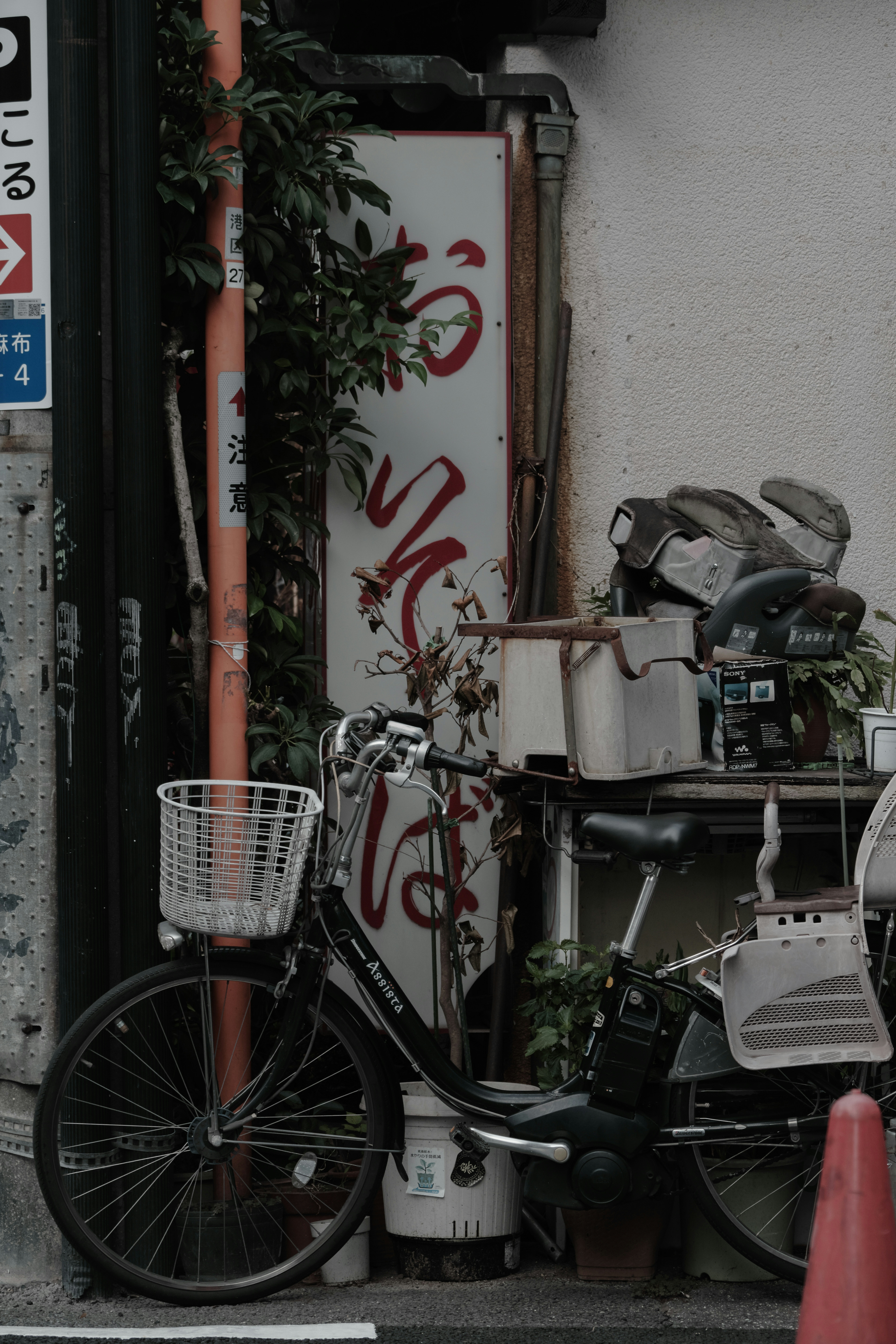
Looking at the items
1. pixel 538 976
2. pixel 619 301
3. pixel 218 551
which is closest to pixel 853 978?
pixel 538 976

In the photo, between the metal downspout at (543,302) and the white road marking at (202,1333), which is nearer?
the white road marking at (202,1333)

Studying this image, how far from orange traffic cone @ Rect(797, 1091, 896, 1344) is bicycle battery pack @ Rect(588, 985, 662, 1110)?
1.17 metres

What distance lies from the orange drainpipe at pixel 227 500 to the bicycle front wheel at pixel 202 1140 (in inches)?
0.7

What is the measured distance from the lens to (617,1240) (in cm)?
378

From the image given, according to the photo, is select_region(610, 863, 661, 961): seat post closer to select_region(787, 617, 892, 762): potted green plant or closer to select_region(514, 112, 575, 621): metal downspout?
select_region(787, 617, 892, 762): potted green plant

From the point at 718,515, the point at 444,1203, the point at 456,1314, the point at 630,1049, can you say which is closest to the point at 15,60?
the point at 718,515

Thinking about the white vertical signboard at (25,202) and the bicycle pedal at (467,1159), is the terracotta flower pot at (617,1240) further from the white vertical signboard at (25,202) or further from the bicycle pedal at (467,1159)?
the white vertical signboard at (25,202)

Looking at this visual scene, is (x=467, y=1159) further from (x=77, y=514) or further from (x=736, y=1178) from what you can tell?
(x=77, y=514)

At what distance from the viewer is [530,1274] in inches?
153

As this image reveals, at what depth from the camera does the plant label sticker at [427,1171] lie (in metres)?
3.72

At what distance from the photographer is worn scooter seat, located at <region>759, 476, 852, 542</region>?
419 cm

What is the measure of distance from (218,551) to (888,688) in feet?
7.76

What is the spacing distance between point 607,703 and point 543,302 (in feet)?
6.02

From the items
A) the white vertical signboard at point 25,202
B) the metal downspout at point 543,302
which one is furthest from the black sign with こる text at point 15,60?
the metal downspout at point 543,302
